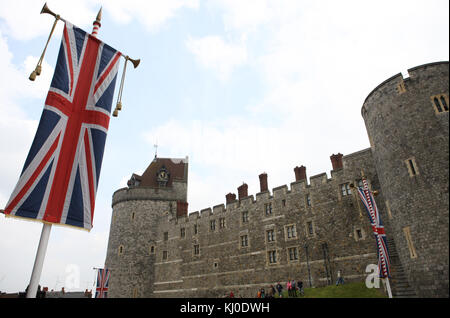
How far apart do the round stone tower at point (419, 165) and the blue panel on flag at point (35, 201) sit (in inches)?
511

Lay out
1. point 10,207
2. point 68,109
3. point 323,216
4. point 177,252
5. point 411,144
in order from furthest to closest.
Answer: point 177,252
point 323,216
point 411,144
point 68,109
point 10,207

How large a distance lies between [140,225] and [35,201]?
29.9m

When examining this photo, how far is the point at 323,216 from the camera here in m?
21.7

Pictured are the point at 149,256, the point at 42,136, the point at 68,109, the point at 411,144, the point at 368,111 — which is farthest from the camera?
the point at 149,256

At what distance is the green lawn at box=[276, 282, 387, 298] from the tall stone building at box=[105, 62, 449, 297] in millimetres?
1508

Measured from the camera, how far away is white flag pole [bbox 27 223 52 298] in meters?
5.98

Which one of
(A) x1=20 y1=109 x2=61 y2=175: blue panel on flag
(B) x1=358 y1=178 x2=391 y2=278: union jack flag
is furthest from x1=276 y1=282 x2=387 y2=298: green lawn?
(A) x1=20 y1=109 x2=61 y2=175: blue panel on flag

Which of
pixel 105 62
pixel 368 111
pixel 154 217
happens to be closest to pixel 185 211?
pixel 154 217

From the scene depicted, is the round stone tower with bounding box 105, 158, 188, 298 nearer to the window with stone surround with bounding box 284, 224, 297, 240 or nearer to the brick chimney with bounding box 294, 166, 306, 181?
the window with stone surround with bounding box 284, 224, 297, 240

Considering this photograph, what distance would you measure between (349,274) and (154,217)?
23845mm
